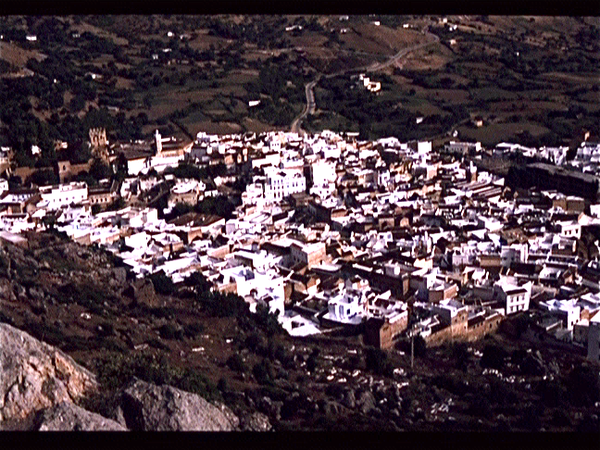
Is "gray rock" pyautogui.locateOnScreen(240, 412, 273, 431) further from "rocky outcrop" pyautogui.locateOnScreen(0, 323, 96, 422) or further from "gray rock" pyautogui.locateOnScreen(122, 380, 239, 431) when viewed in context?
"rocky outcrop" pyautogui.locateOnScreen(0, 323, 96, 422)

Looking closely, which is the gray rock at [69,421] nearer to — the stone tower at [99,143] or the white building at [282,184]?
the white building at [282,184]

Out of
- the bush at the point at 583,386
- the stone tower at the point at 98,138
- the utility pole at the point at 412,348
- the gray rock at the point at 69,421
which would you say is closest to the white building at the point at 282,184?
the stone tower at the point at 98,138

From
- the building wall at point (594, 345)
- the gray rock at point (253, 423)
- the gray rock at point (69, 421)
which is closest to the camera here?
the gray rock at point (69, 421)

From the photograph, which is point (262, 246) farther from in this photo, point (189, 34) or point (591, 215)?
point (189, 34)

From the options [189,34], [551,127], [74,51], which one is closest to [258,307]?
[551,127]

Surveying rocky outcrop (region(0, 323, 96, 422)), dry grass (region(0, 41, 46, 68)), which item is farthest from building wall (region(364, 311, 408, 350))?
dry grass (region(0, 41, 46, 68))

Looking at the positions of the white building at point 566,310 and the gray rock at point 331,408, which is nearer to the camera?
the gray rock at point 331,408
